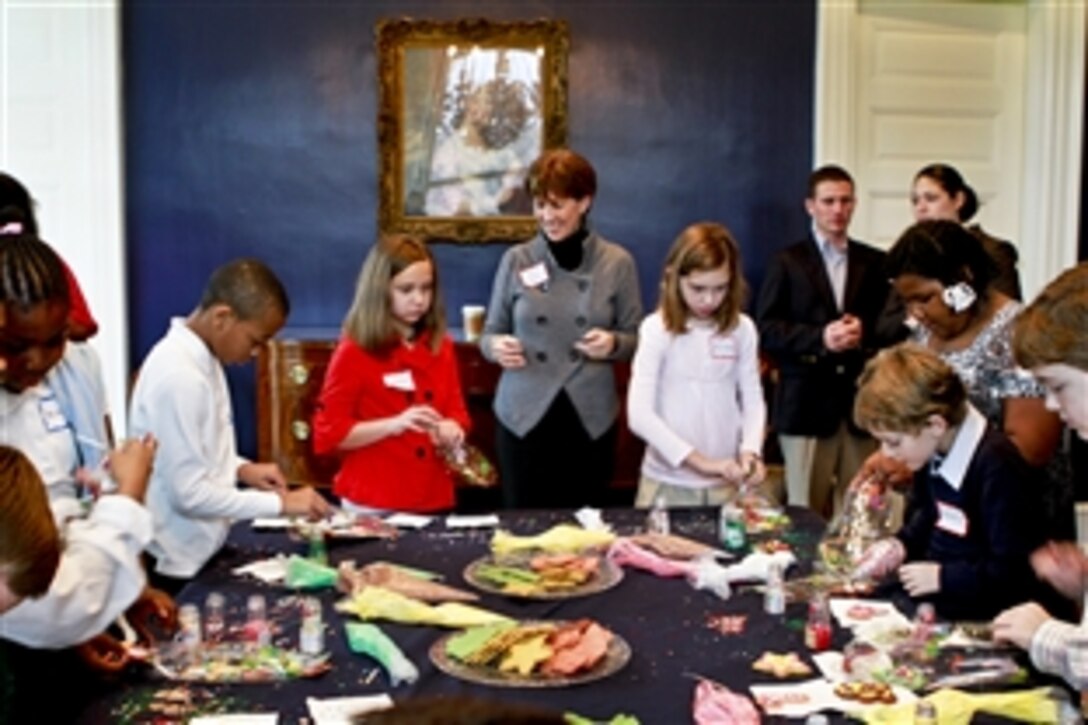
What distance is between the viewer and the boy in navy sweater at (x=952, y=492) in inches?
92.7

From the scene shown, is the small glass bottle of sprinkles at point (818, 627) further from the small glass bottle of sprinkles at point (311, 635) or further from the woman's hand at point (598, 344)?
the woman's hand at point (598, 344)

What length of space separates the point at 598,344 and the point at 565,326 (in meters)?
0.17

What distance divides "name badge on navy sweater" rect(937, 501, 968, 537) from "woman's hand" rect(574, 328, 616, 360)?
59.1 inches

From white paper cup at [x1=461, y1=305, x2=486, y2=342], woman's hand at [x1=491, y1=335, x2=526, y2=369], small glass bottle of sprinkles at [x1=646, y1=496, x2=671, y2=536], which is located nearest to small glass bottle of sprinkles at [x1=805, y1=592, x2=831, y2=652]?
small glass bottle of sprinkles at [x1=646, y1=496, x2=671, y2=536]

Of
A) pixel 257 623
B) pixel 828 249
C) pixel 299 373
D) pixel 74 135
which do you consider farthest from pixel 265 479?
pixel 74 135

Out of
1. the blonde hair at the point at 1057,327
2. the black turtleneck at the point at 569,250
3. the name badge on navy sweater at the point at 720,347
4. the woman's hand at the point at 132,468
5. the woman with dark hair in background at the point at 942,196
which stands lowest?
the woman's hand at the point at 132,468

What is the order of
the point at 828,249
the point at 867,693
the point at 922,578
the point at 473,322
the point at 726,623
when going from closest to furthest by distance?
the point at 867,693
the point at 726,623
the point at 922,578
the point at 828,249
the point at 473,322

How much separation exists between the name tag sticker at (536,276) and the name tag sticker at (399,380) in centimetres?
79

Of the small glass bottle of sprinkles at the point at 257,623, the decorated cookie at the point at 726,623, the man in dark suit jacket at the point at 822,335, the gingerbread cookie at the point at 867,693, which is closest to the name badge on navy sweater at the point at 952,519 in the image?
the decorated cookie at the point at 726,623

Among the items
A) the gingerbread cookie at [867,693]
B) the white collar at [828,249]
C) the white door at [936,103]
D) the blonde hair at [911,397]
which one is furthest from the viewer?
the white door at [936,103]

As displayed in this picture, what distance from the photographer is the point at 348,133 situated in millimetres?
5543

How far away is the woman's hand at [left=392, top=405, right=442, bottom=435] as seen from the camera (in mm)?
3191

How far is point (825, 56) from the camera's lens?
5.55 metres

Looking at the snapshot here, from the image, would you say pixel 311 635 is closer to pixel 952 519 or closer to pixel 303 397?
pixel 952 519
